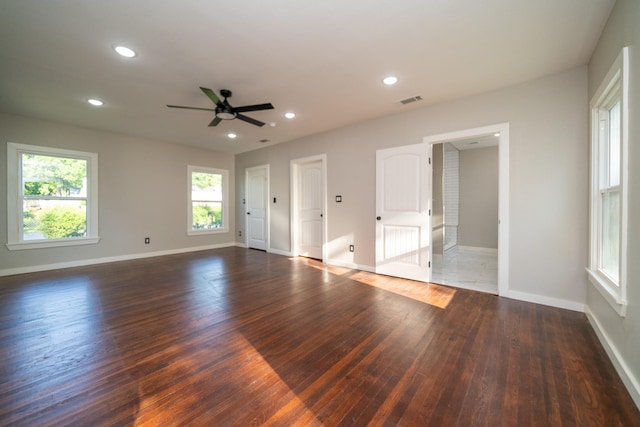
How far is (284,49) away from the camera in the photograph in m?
2.45

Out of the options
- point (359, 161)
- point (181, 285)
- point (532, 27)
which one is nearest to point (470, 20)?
point (532, 27)

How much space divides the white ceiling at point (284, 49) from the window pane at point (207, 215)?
129 inches

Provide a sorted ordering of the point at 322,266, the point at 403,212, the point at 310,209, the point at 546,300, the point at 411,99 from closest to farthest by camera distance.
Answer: the point at 546,300
the point at 411,99
the point at 403,212
the point at 322,266
the point at 310,209

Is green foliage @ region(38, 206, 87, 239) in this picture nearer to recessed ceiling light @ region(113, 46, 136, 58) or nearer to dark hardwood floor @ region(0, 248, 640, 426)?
dark hardwood floor @ region(0, 248, 640, 426)

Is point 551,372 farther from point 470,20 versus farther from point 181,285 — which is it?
point 181,285

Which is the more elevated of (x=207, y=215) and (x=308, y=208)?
(x=308, y=208)

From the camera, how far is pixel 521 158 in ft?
10.0

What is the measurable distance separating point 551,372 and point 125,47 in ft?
14.3

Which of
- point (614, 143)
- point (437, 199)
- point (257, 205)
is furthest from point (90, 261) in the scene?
point (614, 143)

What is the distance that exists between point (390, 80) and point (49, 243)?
6.23 metres

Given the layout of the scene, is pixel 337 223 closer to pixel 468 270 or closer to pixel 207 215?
pixel 468 270

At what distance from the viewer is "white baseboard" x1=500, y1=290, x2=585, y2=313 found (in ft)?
9.05

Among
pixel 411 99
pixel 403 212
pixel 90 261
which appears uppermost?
pixel 411 99

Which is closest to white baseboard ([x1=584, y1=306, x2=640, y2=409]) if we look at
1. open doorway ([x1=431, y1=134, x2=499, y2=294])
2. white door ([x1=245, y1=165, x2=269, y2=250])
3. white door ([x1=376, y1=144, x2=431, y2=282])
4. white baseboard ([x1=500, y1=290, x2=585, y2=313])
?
white baseboard ([x1=500, y1=290, x2=585, y2=313])
